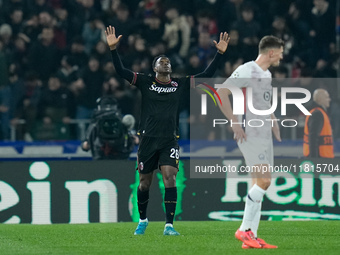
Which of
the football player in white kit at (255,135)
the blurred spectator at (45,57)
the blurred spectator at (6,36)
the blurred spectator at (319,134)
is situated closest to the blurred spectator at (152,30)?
the blurred spectator at (45,57)

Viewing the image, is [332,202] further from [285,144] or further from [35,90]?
[35,90]

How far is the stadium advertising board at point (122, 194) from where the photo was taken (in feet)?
44.7

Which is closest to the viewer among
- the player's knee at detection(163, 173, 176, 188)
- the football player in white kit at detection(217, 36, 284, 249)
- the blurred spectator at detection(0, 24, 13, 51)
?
Result: the football player in white kit at detection(217, 36, 284, 249)

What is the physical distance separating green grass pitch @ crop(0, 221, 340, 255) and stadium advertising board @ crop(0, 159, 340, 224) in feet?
2.95

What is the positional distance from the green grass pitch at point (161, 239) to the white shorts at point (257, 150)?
2.92 feet

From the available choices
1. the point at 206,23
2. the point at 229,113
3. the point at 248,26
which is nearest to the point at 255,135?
the point at 229,113

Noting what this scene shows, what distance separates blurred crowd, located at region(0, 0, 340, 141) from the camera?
16625 millimetres

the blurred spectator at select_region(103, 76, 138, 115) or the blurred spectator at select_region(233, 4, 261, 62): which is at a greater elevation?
the blurred spectator at select_region(233, 4, 261, 62)

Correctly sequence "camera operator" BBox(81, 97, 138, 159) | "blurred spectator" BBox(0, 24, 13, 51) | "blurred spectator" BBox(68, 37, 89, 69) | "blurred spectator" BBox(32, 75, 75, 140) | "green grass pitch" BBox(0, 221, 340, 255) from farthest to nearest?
"blurred spectator" BBox(68, 37, 89, 69) < "blurred spectator" BBox(0, 24, 13, 51) < "blurred spectator" BBox(32, 75, 75, 140) < "camera operator" BBox(81, 97, 138, 159) < "green grass pitch" BBox(0, 221, 340, 255)

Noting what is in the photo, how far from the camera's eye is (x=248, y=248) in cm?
888

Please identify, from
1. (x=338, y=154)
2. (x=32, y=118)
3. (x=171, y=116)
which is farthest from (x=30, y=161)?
(x=338, y=154)

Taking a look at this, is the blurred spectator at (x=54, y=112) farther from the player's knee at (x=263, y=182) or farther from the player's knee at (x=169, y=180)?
the player's knee at (x=263, y=182)

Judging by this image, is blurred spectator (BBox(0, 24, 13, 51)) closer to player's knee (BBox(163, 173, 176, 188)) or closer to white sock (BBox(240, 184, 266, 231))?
player's knee (BBox(163, 173, 176, 188))

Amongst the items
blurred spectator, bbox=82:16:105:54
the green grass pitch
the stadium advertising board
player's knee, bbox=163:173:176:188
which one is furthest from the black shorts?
blurred spectator, bbox=82:16:105:54
